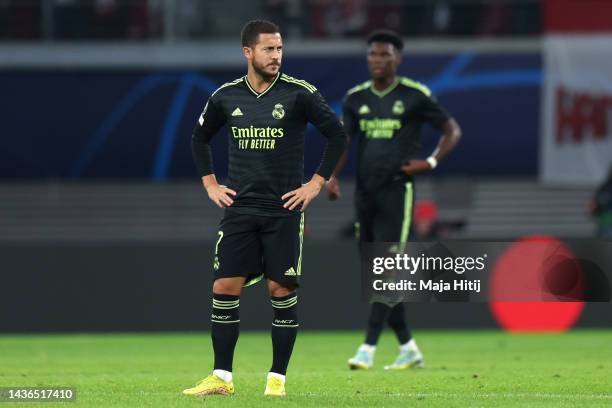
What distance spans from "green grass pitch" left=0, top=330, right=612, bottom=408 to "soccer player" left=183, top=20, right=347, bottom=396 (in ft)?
1.25

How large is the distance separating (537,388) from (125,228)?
46.9 ft

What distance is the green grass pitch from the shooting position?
25.3ft

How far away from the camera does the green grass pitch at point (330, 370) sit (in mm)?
7723

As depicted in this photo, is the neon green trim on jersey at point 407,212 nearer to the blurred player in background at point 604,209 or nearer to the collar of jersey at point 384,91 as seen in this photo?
the collar of jersey at point 384,91

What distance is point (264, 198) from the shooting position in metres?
7.86

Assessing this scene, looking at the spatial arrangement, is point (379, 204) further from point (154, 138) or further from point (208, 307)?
point (154, 138)

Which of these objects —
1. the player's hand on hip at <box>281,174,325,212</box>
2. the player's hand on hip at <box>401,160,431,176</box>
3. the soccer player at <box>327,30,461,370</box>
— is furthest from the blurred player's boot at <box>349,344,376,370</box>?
the player's hand on hip at <box>281,174,325,212</box>

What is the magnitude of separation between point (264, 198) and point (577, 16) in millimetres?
13777

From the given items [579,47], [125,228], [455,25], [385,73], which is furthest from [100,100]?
[385,73]

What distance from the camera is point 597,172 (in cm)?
2095

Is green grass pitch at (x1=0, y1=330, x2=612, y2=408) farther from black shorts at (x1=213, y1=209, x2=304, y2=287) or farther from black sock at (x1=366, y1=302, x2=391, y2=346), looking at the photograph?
black shorts at (x1=213, y1=209, x2=304, y2=287)

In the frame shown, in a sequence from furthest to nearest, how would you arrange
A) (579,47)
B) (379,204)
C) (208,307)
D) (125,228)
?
(125,228)
(579,47)
(208,307)
(379,204)

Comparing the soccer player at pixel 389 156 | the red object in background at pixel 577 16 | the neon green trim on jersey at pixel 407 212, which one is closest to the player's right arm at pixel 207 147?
the soccer player at pixel 389 156

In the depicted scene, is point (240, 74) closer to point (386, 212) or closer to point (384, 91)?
point (384, 91)
